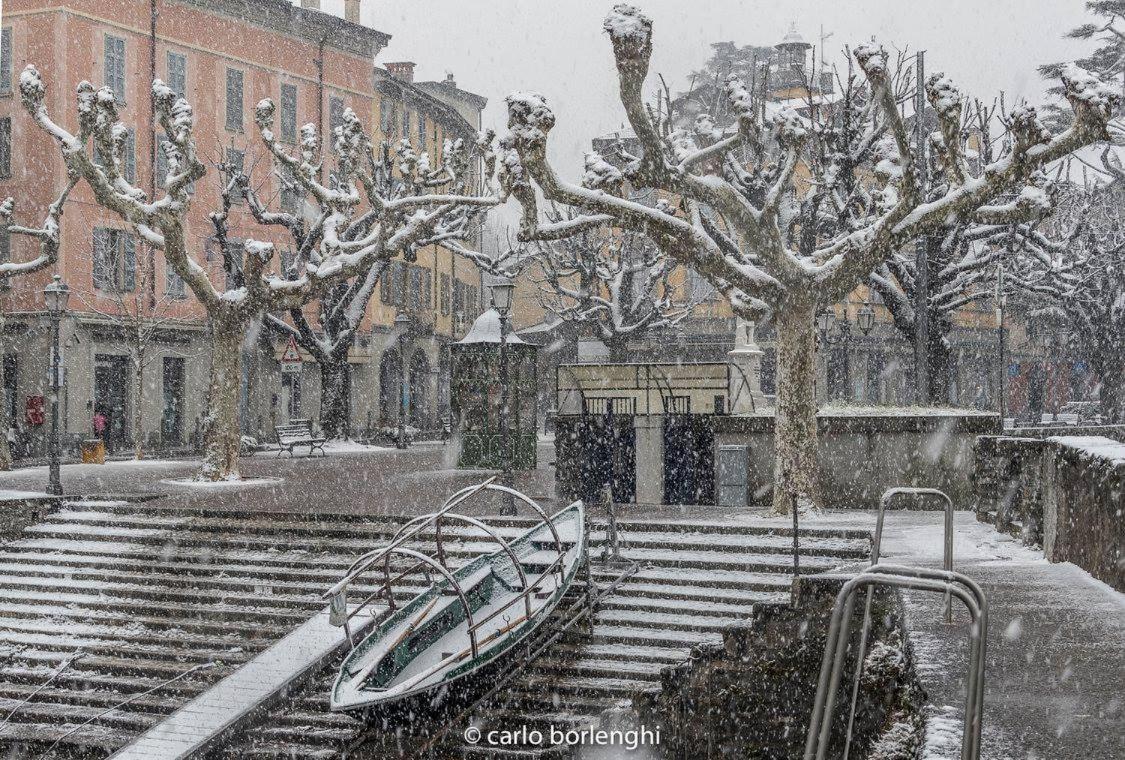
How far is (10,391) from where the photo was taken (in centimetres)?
3544

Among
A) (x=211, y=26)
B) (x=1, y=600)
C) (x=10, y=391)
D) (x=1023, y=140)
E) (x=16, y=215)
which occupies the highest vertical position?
(x=211, y=26)

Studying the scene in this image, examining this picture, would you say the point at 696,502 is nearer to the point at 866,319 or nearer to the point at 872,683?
the point at 872,683

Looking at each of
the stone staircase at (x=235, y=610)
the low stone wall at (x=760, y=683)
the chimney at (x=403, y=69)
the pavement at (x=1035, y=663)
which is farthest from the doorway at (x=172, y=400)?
the pavement at (x=1035, y=663)

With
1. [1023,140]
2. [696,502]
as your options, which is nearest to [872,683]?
[1023,140]

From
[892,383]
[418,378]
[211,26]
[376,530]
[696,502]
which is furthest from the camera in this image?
[892,383]

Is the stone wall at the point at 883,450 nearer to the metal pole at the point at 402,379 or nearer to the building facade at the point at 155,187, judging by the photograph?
the building facade at the point at 155,187

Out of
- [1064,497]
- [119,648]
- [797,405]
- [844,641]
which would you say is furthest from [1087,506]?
[119,648]

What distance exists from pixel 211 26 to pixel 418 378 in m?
17.9

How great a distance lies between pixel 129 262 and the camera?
37281 millimetres

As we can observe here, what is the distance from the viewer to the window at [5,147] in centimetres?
3600

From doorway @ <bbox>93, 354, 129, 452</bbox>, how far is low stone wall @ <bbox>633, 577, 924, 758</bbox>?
27.9m

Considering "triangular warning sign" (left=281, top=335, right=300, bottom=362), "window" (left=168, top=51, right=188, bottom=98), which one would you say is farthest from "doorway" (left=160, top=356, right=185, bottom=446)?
"window" (left=168, top=51, right=188, bottom=98)

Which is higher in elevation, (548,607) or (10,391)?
(10,391)

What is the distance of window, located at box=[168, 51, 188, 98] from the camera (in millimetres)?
39156
